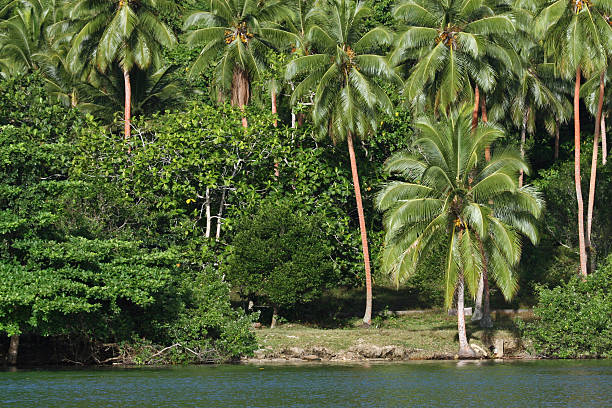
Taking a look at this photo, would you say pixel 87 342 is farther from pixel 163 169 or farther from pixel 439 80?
pixel 439 80

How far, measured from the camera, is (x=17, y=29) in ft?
175

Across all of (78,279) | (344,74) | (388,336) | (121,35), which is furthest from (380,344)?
(121,35)

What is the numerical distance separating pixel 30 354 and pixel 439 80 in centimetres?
2074

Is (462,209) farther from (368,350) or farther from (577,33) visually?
(577,33)

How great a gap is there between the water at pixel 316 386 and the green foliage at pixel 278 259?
23.9ft

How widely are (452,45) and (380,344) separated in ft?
44.3

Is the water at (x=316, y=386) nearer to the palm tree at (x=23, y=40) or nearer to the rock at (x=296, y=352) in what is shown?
the rock at (x=296, y=352)

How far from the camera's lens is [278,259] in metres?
40.1

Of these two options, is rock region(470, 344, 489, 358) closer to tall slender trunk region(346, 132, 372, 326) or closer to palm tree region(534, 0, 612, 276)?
palm tree region(534, 0, 612, 276)

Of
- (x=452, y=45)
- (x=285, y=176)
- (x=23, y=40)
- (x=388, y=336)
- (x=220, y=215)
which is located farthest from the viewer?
(x=23, y=40)

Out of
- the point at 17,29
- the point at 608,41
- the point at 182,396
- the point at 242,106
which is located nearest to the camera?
the point at 182,396

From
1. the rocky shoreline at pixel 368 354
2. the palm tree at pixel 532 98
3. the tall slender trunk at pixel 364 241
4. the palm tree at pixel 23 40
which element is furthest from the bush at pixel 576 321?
the palm tree at pixel 23 40

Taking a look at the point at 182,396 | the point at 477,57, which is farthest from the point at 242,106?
the point at 182,396

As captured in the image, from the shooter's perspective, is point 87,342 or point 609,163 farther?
point 609,163
